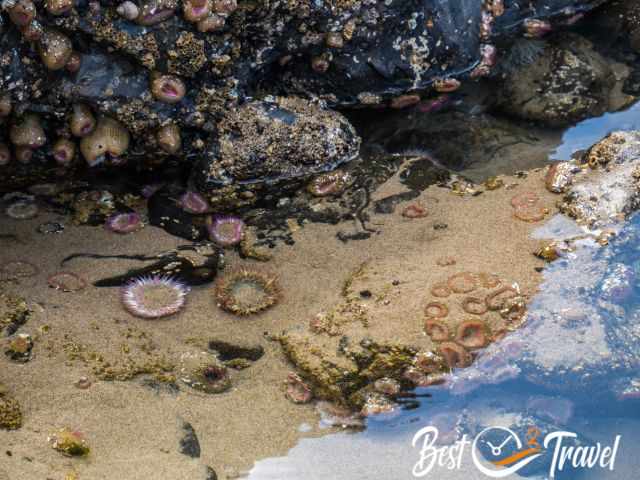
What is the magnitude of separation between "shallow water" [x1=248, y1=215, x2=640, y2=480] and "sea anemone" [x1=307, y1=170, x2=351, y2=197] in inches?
68.9

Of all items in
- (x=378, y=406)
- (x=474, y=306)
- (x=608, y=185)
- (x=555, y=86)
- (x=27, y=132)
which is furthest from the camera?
(x=555, y=86)

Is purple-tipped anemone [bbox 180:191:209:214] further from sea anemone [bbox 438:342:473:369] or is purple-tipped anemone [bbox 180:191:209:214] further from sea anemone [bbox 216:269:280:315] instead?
sea anemone [bbox 438:342:473:369]

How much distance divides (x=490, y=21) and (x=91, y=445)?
180 inches

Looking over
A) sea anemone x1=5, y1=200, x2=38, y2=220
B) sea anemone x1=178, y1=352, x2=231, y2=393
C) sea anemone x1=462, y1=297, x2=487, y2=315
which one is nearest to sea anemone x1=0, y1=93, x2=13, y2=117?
sea anemone x1=5, y1=200, x2=38, y2=220

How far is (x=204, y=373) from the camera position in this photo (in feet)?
14.3

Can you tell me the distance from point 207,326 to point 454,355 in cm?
148

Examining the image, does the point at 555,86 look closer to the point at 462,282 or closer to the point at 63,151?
the point at 462,282

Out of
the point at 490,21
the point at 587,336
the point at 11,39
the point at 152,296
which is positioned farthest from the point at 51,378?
the point at 490,21

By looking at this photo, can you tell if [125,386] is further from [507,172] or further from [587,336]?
[507,172]

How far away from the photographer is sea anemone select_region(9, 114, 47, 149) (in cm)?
505

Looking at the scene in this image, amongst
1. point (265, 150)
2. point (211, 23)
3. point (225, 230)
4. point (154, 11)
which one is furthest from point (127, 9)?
point (225, 230)

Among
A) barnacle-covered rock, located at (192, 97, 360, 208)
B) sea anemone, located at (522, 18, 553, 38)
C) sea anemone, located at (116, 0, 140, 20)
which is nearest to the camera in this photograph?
sea anemone, located at (116, 0, 140, 20)

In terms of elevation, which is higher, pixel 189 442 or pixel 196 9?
pixel 196 9

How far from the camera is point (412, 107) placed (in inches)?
251
